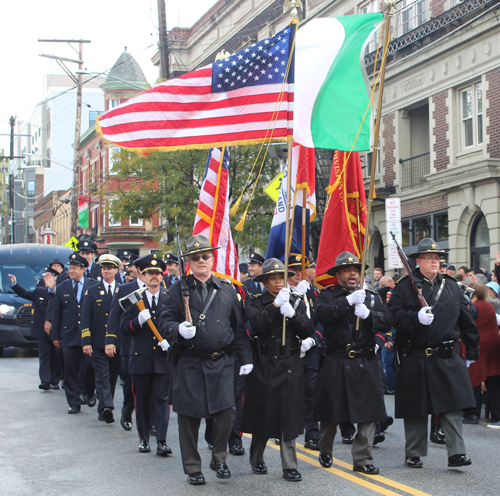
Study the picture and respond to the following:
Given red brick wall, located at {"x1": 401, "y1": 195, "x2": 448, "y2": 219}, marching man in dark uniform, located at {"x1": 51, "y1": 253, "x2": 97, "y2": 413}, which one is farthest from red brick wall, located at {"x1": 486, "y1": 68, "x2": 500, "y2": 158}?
marching man in dark uniform, located at {"x1": 51, "y1": 253, "x2": 97, "y2": 413}

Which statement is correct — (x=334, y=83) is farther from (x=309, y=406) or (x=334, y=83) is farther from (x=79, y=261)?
(x=79, y=261)

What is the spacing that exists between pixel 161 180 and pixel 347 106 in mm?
16623

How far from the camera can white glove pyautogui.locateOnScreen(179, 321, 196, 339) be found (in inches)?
265

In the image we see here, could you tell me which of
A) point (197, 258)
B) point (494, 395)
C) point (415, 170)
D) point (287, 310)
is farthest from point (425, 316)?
point (415, 170)

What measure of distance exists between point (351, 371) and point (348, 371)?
1.1 inches

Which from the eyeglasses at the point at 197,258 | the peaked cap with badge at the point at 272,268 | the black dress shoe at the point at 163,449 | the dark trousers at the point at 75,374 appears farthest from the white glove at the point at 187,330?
the dark trousers at the point at 75,374

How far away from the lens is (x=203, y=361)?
6.97 metres

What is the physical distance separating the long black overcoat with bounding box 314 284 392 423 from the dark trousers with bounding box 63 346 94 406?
15.2 ft

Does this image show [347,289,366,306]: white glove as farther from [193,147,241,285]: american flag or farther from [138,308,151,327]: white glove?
[193,147,241,285]: american flag

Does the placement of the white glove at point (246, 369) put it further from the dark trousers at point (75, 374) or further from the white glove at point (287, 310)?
the dark trousers at point (75, 374)

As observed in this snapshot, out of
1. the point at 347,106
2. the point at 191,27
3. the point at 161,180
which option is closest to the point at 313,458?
the point at 347,106

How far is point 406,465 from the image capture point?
24.3 feet

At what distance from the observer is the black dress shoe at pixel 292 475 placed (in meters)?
6.76

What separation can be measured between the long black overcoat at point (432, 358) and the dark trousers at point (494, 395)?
284cm
